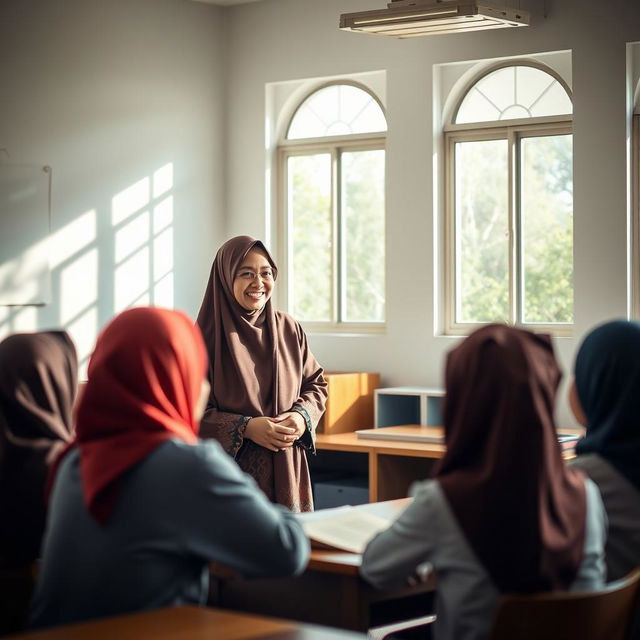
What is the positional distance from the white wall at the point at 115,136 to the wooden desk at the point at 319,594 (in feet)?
9.56

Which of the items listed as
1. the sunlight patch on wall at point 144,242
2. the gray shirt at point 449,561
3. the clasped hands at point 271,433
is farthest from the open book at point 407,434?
the gray shirt at point 449,561

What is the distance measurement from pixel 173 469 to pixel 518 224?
13.3ft

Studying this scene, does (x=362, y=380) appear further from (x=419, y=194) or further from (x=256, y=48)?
(x=256, y=48)

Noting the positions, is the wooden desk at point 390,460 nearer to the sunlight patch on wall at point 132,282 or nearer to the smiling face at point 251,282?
the smiling face at point 251,282

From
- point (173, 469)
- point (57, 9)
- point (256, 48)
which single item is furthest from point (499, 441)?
point (256, 48)

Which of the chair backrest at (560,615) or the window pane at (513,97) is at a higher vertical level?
the window pane at (513,97)

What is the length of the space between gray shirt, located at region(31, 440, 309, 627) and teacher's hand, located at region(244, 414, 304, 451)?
1.74m

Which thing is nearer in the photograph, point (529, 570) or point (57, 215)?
point (529, 570)

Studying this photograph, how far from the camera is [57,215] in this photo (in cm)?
559

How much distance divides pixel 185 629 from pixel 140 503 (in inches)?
10.5

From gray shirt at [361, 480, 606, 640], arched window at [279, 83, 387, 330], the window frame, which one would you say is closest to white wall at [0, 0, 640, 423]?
the window frame

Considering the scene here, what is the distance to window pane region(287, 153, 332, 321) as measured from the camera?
6465 mm

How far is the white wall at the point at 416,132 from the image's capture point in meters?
5.27

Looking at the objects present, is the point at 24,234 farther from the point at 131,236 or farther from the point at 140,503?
the point at 140,503
